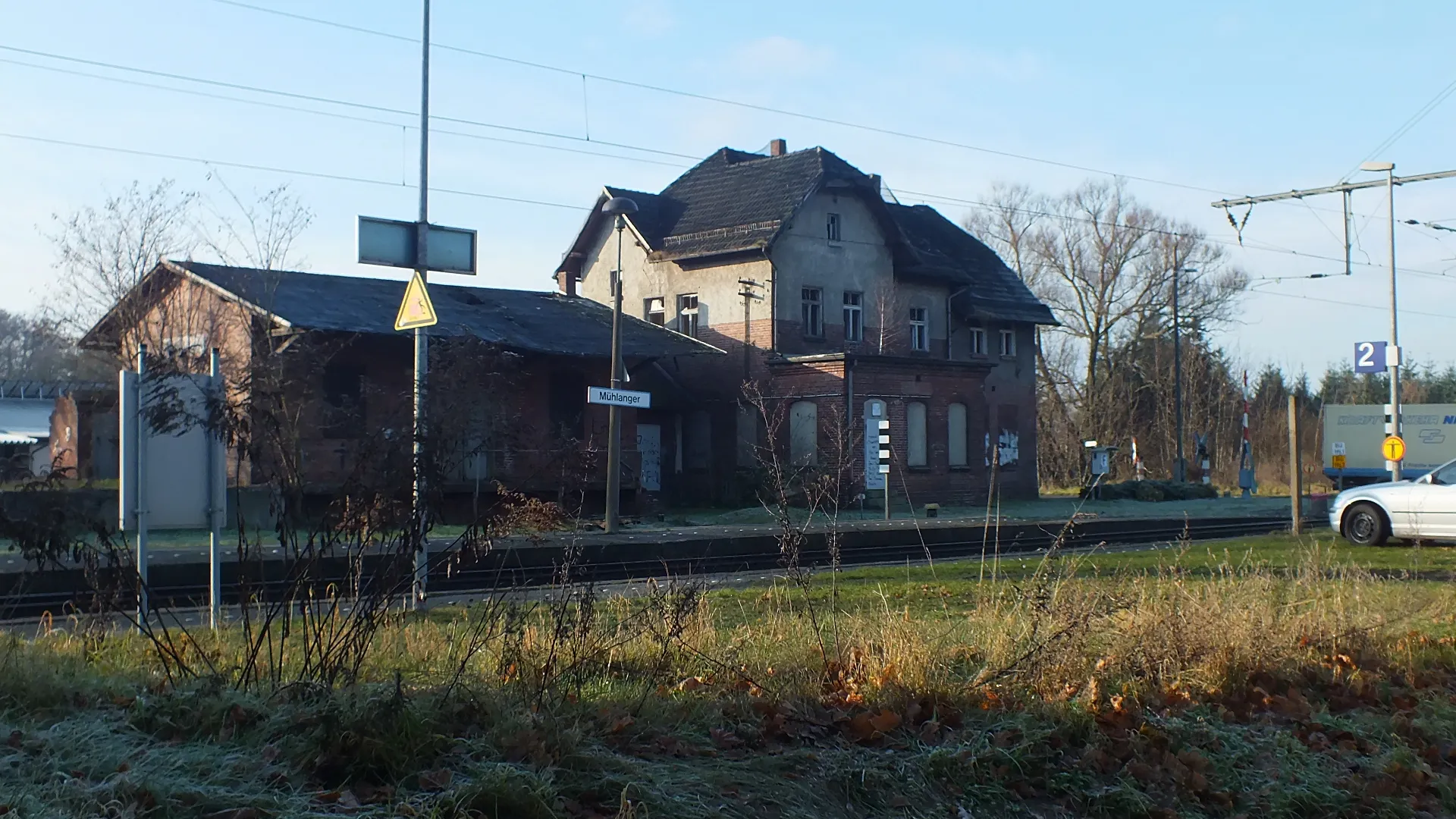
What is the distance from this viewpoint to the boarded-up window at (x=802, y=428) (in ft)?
124

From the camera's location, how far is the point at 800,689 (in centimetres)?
677

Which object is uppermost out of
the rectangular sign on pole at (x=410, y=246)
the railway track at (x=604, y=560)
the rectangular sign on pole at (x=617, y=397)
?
the rectangular sign on pole at (x=410, y=246)

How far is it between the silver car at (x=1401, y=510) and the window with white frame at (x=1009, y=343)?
28.1 meters

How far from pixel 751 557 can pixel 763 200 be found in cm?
2480

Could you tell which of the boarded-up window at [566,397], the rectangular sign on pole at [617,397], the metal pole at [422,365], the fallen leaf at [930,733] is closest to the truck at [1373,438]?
the boarded-up window at [566,397]

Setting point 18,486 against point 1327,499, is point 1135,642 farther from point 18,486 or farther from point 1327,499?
point 1327,499

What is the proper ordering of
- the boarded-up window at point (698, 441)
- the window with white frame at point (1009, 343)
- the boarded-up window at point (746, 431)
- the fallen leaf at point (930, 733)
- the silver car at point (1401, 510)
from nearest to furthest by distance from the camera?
the fallen leaf at point (930, 733), the silver car at point (1401, 510), the boarded-up window at point (746, 431), the boarded-up window at point (698, 441), the window with white frame at point (1009, 343)

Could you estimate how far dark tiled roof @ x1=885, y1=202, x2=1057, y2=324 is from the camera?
46781mm

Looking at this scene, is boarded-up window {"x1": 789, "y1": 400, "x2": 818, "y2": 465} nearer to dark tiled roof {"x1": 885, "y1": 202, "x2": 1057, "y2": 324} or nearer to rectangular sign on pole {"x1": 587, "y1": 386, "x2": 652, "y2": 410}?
dark tiled roof {"x1": 885, "y1": 202, "x2": 1057, "y2": 324}

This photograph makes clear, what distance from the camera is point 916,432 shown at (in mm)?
A: 39688

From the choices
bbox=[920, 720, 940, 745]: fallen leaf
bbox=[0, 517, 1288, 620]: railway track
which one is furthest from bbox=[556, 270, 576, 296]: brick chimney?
bbox=[920, 720, 940, 745]: fallen leaf

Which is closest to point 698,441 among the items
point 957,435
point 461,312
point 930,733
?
point 957,435

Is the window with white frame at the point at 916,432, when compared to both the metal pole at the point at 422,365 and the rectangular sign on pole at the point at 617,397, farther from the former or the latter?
the metal pole at the point at 422,365

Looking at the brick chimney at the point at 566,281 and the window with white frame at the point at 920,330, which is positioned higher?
the brick chimney at the point at 566,281
